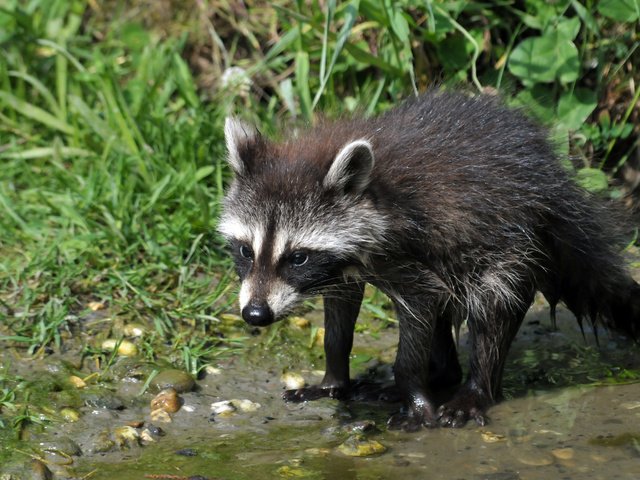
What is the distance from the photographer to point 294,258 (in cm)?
529

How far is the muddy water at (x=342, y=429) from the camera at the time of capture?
16.5 ft

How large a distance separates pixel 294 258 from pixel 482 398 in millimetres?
1381

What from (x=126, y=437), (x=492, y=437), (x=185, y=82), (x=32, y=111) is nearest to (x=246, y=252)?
(x=126, y=437)

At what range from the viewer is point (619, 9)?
7.21 meters

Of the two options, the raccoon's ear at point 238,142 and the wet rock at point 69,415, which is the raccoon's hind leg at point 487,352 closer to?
the raccoon's ear at point 238,142

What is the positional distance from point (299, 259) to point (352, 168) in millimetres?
513

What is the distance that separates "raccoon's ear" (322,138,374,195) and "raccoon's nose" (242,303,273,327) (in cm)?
67

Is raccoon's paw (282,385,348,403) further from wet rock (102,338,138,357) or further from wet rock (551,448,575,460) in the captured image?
wet rock (551,448,575,460)

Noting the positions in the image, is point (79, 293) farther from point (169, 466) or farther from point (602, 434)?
point (602, 434)

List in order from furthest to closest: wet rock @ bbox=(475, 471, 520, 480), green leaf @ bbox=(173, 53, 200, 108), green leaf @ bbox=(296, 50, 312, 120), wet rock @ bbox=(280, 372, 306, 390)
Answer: green leaf @ bbox=(173, 53, 200, 108) < green leaf @ bbox=(296, 50, 312, 120) < wet rock @ bbox=(280, 372, 306, 390) < wet rock @ bbox=(475, 471, 520, 480)

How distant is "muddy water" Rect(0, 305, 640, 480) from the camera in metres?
5.04

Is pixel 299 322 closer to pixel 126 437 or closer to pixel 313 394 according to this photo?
pixel 313 394

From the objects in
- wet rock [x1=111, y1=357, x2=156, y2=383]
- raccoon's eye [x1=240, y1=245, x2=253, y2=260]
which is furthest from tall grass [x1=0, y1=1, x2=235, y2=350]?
raccoon's eye [x1=240, y1=245, x2=253, y2=260]

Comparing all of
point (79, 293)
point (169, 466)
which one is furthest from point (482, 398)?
point (79, 293)
